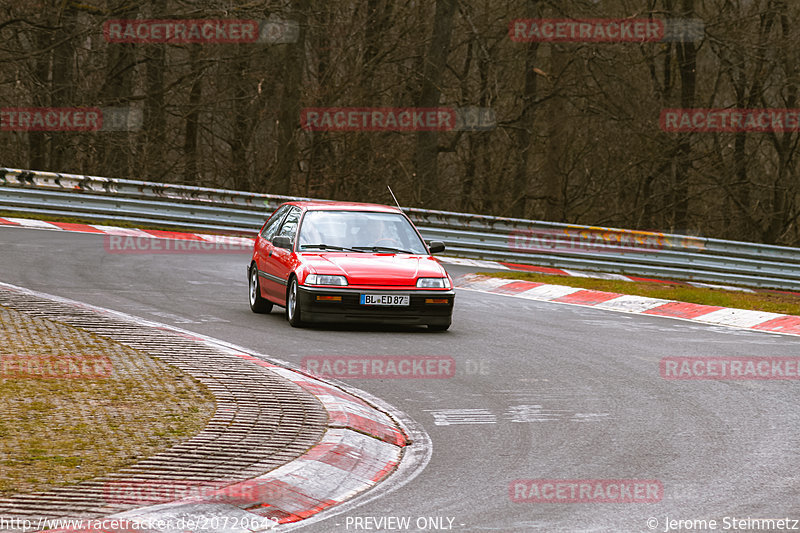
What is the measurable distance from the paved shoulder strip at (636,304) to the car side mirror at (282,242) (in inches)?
199

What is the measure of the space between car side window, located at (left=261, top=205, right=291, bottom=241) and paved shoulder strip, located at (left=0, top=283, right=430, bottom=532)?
4225 millimetres

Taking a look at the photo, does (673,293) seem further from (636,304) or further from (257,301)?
(257,301)

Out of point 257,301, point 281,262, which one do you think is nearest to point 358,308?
point 281,262

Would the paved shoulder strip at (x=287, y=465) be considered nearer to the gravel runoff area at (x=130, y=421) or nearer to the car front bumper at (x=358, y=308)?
the gravel runoff area at (x=130, y=421)

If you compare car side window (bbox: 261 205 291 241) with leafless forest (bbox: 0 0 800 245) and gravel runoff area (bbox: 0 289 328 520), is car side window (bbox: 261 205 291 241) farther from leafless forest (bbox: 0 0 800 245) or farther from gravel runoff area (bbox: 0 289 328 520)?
leafless forest (bbox: 0 0 800 245)

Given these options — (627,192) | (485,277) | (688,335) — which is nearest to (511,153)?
(627,192)

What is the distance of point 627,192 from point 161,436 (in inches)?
1269

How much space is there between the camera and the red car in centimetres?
1245

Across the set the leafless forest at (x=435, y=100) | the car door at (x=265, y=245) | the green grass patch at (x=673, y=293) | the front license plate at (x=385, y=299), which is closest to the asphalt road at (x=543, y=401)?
the front license plate at (x=385, y=299)

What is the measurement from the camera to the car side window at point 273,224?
1461 cm

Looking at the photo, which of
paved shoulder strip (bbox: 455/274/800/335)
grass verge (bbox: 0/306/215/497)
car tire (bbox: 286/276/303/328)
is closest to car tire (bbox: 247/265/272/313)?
car tire (bbox: 286/276/303/328)

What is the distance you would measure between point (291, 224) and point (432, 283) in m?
2.35

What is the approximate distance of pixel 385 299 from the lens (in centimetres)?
1246

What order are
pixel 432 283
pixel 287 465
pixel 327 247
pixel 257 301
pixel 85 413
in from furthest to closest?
1. pixel 257 301
2. pixel 327 247
3. pixel 432 283
4. pixel 85 413
5. pixel 287 465
